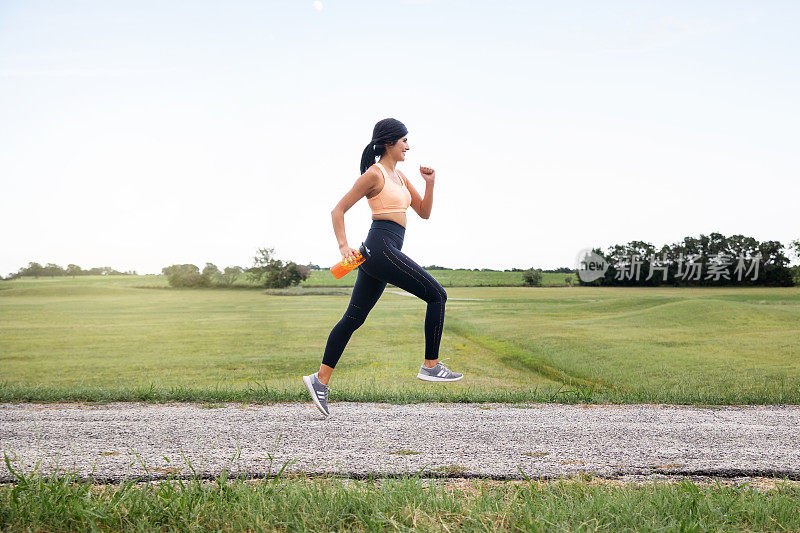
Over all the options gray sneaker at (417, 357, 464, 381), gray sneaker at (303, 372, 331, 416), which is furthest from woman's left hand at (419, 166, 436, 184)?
gray sneaker at (303, 372, 331, 416)

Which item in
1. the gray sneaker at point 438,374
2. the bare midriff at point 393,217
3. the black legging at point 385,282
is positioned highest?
the bare midriff at point 393,217

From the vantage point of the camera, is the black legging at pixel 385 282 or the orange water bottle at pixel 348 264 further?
the black legging at pixel 385 282

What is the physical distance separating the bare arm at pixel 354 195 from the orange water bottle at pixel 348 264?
8.3 inches

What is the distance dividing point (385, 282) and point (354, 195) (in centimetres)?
83

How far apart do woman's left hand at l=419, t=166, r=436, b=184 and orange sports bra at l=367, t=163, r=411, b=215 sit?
0.43 metres

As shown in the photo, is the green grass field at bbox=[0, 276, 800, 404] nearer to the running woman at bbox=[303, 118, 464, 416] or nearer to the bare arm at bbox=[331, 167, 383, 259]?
the running woman at bbox=[303, 118, 464, 416]

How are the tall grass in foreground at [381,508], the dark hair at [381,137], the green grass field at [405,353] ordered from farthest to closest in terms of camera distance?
the green grass field at [405,353] < the dark hair at [381,137] < the tall grass in foreground at [381,508]

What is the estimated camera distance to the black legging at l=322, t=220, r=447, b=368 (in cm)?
499

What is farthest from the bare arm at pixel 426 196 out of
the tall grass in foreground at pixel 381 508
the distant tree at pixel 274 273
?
the distant tree at pixel 274 273

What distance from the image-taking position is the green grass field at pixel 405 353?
748cm

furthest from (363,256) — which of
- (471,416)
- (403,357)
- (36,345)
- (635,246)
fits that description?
(635,246)

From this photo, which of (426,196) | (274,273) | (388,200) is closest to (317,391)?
(388,200)

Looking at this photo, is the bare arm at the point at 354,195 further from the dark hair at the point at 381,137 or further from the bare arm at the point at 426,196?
the bare arm at the point at 426,196

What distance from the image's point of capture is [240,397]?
278 inches
